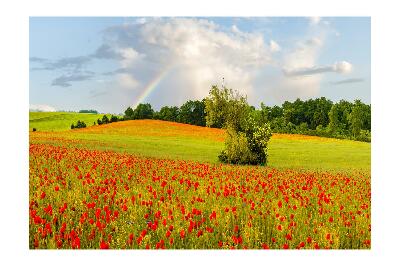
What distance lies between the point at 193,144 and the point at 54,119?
15.7 feet

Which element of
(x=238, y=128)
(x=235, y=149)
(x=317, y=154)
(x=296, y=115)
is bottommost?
(x=317, y=154)

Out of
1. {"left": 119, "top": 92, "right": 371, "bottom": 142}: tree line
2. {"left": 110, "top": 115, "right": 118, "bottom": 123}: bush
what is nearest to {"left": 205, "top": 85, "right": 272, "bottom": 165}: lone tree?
{"left": 119, "top": 92, "right": 371, "bottom": 142}: tree line

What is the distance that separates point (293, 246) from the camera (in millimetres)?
7605

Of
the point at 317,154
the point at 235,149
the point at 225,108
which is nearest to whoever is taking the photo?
the point at 225,108

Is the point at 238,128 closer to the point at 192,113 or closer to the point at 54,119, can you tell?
the point at 192,113

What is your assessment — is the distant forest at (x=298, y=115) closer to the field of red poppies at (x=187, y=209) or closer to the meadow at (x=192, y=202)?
the meadow at (x=192, y=202)

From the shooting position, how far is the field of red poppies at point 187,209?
741cm

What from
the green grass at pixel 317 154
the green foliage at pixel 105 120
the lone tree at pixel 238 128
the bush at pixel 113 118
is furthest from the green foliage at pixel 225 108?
the green foliage at pixel 105 120

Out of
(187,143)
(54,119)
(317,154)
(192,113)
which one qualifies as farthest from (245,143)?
(54,119)

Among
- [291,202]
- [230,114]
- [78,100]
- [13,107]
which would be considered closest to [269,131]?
[230,114]

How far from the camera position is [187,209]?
8.20m

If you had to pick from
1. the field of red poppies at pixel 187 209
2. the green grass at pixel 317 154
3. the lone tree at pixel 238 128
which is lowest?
the field of red poppies at pixel 187 209

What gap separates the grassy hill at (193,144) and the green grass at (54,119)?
0.11 meters
